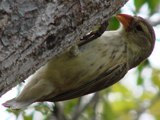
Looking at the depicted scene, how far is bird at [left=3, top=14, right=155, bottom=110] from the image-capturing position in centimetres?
265

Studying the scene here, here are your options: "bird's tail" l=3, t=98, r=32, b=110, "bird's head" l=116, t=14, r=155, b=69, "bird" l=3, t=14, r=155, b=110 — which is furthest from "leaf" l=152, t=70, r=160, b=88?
"bird's tail" l=3, t=98, r=32, b=110

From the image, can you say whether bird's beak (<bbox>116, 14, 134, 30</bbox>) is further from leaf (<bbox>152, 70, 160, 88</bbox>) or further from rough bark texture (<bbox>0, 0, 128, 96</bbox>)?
leaf (<bbox>152, 70, 160, 88</bbox>)

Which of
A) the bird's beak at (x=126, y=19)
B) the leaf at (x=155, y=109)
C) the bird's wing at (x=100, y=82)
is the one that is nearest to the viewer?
the bird's wing at (x=100, y=82)

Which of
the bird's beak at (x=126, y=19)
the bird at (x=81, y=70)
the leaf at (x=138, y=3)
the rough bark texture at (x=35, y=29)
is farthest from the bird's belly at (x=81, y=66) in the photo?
the leaf at (x=138, y=3)

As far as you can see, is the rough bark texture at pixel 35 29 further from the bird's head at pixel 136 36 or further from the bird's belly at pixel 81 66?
the bird's head at pixel 136 36

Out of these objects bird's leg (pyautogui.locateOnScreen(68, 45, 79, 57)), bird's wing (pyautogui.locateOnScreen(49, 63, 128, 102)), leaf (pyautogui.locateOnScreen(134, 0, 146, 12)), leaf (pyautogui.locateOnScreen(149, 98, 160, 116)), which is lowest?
leaf (pyautogui.locateOnScreen(149, 98, 160, 116))

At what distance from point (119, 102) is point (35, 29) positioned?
5.14 m

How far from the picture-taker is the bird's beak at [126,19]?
314 centimetres

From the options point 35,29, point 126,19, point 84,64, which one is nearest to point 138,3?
point 126,19

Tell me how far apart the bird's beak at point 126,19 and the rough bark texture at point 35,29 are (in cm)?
134

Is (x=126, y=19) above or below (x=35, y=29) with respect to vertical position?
below

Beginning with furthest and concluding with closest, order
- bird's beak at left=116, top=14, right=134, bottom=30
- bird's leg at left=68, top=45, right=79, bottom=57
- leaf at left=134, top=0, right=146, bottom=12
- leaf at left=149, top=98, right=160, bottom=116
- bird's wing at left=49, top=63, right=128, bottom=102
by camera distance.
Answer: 1. leaf at left=149, top=98, right=160, bottom=116
2. leaf at left=134, top=0, right=146, bottom=12
3. bird's beak at left=116, top=14, right=134, bottom=30
4. bird's wing at left=49, top=63, right=128, bottom=102
5. bird's leg at left=68, top=45, right=79, bottom=57

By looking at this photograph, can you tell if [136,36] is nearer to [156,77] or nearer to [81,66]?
[81,66]

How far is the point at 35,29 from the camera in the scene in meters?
1.49
